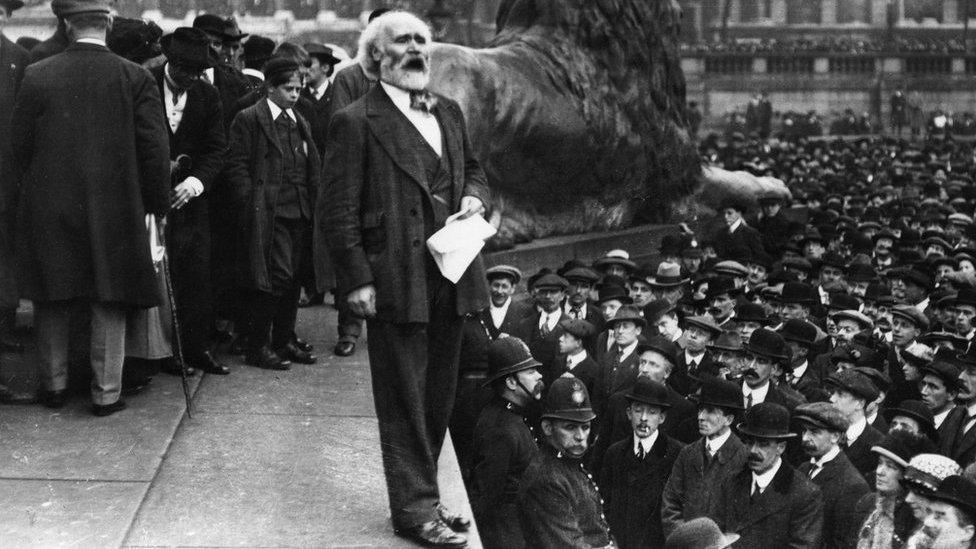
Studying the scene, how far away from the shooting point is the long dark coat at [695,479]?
291 inches

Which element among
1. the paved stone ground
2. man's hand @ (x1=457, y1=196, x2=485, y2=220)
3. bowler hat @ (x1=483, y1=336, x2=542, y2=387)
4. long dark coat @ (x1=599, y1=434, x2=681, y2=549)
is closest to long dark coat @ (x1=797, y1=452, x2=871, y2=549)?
long dark coat @ (x1=599, y1=434, x2=681, y2=549)

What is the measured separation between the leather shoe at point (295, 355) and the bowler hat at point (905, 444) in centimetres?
314

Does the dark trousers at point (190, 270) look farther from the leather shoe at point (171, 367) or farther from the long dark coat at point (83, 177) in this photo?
the long dark coat at point (83, 177)

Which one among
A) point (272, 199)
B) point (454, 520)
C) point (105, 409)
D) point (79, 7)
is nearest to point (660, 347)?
point (272, 199)

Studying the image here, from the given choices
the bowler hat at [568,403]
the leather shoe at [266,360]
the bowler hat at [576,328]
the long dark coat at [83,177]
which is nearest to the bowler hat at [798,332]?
the bowler hat at [576,328]

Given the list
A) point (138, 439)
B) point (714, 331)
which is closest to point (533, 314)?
point (714, 331)

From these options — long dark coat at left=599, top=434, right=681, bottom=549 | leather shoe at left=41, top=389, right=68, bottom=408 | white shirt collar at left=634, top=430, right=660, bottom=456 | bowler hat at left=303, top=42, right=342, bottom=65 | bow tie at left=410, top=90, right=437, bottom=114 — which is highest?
bowler hat at left=303, top=42, right=342, bottom=65

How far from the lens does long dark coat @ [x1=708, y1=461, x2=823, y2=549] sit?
280 inches

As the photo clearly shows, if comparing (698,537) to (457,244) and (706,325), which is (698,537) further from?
(706,325)

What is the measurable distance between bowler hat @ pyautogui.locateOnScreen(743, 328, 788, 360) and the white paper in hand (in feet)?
11.4

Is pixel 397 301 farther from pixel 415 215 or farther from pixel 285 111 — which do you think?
pixel 285 111

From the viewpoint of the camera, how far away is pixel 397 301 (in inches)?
218

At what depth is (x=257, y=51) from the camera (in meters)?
9.46

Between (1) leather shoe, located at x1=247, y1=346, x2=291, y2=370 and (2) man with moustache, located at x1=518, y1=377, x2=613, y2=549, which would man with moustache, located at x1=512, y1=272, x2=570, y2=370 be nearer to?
(1) leather shoe, located at x1=247, y1=346, x2=291, y2=370
